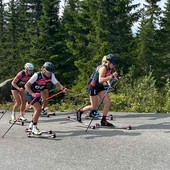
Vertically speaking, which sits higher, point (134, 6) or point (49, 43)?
point (134, 6)

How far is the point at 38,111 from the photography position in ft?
28.6

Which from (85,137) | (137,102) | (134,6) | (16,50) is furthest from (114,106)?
(16,50)

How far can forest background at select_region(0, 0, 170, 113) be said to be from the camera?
14.2 m

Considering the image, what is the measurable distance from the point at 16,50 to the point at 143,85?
30824 millimetres

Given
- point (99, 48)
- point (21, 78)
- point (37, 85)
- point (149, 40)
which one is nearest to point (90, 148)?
point (37, 85)

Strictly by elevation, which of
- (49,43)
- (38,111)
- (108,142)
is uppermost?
(49,43)

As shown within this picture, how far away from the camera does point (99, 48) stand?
25094mm

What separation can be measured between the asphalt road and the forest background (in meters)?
3.88

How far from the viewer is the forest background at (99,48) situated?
14.2 meters

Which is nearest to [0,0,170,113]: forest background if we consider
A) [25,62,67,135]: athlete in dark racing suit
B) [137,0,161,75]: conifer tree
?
[137,0,161,75]: conifer tree

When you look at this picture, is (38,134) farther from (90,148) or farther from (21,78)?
(21,78)

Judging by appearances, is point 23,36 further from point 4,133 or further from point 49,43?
point 4,133

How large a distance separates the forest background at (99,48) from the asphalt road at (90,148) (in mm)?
3877

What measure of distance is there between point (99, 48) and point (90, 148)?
1819 centimetres
